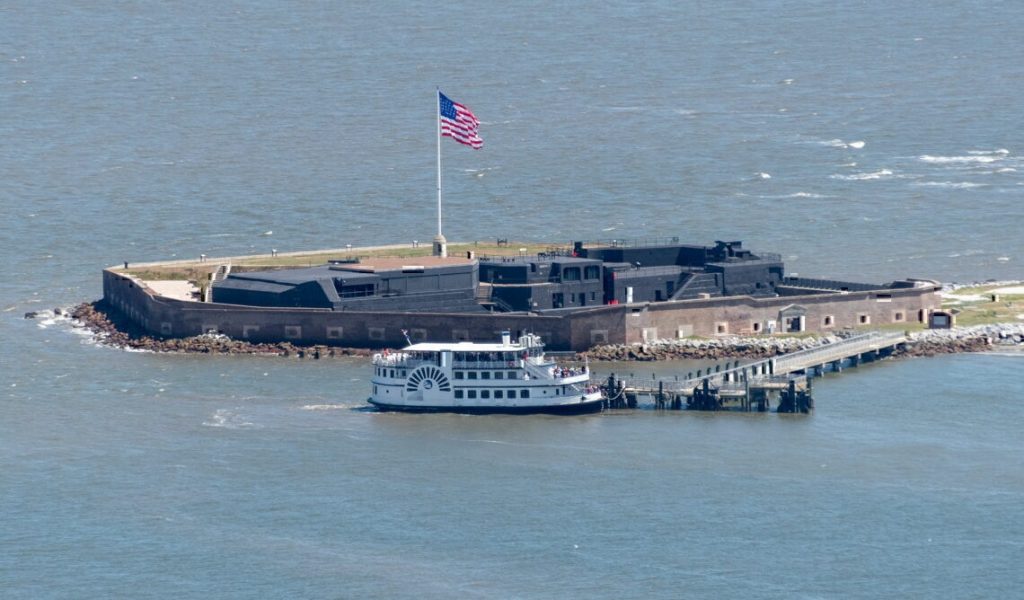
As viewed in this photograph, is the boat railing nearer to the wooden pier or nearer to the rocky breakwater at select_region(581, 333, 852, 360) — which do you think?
the wooden pier

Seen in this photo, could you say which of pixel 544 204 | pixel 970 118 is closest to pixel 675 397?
pixel 544 204

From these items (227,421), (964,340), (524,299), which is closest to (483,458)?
(227,421)

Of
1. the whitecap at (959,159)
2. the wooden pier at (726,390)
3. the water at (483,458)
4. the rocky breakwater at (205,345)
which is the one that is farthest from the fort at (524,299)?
the whitecap at (959,159)

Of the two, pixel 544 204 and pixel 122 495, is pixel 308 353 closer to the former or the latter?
pixel 122 495

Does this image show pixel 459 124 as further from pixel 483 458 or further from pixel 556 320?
pixel 483 458

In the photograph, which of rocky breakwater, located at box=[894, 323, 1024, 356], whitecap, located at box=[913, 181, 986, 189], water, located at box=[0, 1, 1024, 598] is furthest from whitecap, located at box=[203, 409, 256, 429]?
whitecap, located at box=[913, 181, 986, 189]

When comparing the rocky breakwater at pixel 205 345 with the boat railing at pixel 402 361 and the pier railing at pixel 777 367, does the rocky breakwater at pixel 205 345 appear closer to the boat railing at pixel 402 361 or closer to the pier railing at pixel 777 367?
the boat railing at pixel 402 361
